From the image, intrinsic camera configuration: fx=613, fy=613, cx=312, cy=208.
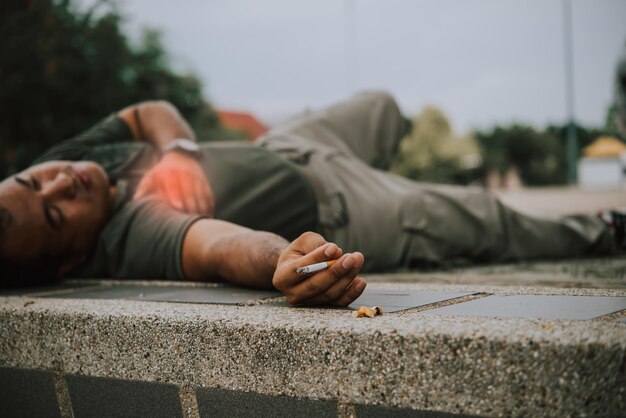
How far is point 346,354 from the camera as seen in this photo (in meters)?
1.11

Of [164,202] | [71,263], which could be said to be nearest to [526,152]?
[164,202]

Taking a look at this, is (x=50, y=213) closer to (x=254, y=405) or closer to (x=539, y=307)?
(x=254, y=405)

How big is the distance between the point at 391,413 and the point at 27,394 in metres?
0.99

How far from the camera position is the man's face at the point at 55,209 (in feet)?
8.20

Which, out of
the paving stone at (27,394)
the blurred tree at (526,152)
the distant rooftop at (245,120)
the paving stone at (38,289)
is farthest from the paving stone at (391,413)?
the distant rooftop at (245,120)

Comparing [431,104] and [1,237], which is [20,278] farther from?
[431,104]

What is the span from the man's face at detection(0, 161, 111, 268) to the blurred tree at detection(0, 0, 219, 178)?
189 inches

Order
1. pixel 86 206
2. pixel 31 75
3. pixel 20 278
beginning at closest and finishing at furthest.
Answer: pixel 20 278 < pixel 86 206 < pixel 31 75

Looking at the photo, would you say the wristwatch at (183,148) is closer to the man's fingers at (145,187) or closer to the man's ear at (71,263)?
the man's fingers at (145,187)

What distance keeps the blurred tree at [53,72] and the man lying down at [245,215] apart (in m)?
4.25

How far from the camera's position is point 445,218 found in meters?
3.42

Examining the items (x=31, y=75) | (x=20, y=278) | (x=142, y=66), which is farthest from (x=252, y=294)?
(x=142, y=66)

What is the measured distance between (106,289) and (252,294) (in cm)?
63

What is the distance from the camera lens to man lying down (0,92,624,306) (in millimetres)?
2051
